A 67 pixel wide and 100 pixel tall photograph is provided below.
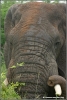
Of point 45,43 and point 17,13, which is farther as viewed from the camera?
point 17,13

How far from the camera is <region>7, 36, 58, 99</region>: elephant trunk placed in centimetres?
464

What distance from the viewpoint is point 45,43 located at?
5086 millimetres

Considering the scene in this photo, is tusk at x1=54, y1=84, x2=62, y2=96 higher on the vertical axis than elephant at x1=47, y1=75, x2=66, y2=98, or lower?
lower

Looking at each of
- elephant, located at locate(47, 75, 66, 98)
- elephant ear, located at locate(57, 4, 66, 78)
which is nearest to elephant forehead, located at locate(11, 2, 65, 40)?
elephant ear, located at locate(57, 4, 66, 78)

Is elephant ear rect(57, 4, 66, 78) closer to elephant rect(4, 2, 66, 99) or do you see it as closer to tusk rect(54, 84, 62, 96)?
elephant rect(4, 2, 66, 99)

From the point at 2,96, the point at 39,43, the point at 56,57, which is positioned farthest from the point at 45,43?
the point at 2,96

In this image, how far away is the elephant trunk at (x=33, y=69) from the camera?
4645 mm

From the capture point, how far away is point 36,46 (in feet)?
16.3

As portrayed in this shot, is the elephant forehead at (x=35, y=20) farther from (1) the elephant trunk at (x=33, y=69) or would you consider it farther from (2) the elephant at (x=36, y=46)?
(1) the elephant trunk at (x=33, y=69)

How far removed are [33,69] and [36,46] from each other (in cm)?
33

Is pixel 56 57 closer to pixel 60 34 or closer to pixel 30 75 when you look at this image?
pixel 60 34

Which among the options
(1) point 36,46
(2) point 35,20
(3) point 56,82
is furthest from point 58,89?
(2) point 35,20

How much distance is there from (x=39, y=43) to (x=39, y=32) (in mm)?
134

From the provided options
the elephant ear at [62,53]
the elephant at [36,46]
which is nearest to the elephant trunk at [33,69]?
the elephant at [36,46]
